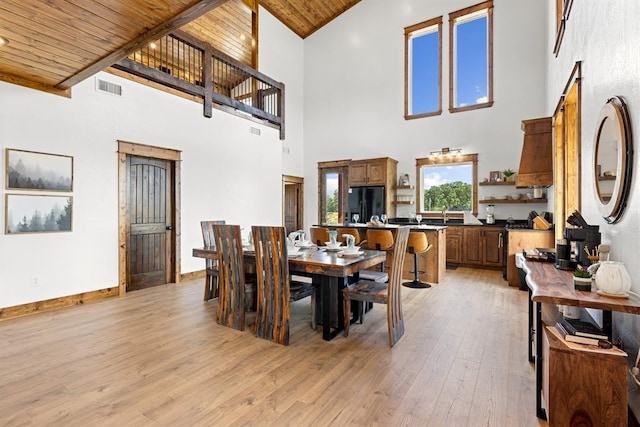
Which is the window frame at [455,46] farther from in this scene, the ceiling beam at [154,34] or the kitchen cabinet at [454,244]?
the ceiling beam at [154,34]

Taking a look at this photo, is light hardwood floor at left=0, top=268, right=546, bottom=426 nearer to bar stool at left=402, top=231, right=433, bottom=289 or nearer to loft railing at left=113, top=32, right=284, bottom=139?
bar stool at left=402, top=231, right=433, bottom=289

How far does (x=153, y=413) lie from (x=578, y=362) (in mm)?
2316

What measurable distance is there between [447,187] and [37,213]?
749cm

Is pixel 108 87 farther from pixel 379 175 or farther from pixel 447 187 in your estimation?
pixel 447 187

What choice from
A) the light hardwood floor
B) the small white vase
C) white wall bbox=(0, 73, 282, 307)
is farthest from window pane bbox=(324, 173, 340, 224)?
the small white vase

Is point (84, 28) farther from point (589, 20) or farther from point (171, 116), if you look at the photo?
point (589, 20)

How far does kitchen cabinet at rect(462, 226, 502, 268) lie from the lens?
644 centimetres

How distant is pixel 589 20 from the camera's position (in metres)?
2.59

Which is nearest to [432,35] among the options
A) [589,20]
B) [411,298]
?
[589,20]

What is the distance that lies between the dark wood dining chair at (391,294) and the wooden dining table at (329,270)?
0.11 meters

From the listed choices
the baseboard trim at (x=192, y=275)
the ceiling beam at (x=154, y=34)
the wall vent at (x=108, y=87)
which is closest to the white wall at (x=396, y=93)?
the baseboard trim at (x=192, y=275)

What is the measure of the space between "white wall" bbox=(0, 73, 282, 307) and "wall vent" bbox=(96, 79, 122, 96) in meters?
0.07

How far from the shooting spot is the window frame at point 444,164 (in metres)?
7.18

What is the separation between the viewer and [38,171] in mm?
3910
